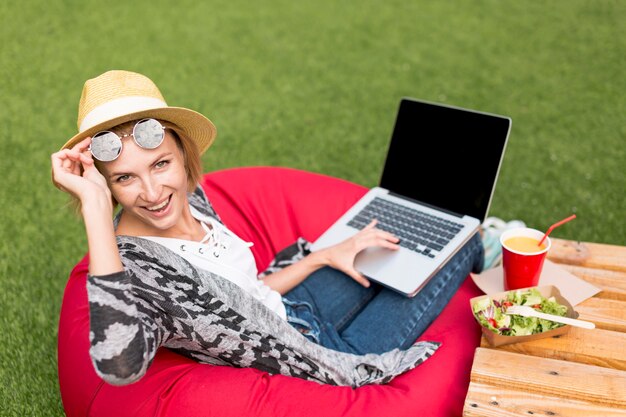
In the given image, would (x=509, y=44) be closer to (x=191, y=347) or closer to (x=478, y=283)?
(x=478, y=283)

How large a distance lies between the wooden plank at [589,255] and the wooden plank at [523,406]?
0.72m

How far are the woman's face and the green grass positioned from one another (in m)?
1.08

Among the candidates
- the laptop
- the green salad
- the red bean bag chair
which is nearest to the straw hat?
the red bean bag chair

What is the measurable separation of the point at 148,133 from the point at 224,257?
45 cm

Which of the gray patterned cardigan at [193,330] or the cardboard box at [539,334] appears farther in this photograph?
the cardboard box at [539,334]

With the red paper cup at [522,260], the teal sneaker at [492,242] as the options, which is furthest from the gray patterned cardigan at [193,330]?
the teal sneaker at [492,242]

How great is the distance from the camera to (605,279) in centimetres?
209

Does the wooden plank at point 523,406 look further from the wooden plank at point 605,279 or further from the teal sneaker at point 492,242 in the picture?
the teal sneaker at point 492,242

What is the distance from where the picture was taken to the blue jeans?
2.04 m

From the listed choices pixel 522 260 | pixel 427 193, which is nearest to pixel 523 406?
pixel 522 260

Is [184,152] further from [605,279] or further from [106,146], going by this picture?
[605,279]

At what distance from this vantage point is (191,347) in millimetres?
1732

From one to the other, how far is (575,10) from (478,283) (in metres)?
4.42

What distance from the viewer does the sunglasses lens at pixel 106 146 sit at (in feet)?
5.23
